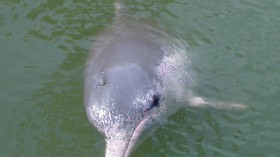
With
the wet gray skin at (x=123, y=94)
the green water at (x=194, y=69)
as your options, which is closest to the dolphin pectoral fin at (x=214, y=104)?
the green water at (x=194, y=69)

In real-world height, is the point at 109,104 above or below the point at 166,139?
above

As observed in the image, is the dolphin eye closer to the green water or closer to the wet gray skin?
the wet gray skin

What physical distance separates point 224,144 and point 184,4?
4994 millimetres

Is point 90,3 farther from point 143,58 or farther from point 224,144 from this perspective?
point 224,144

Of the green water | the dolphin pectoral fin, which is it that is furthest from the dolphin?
the green water

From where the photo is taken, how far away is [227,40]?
11.1m

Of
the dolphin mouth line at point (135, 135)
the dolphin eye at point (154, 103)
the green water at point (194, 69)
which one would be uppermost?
the dolphin eye at point (154, 103)

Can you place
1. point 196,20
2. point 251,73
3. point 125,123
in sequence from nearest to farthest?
1. point 125,123
2. point 251,73
3. point 196,20

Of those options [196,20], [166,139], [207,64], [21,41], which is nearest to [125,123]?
[166,139]

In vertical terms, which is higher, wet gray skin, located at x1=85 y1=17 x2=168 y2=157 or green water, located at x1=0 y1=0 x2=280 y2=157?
wet gray skin, located at x1=85 y1=17 x2=168 y2=157

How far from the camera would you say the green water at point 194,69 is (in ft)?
26.3

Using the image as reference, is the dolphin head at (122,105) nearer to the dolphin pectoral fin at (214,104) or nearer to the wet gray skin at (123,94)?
the wet gray skin at (123,94)

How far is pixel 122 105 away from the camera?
7094mm

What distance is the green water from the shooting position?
8008 millimetres
